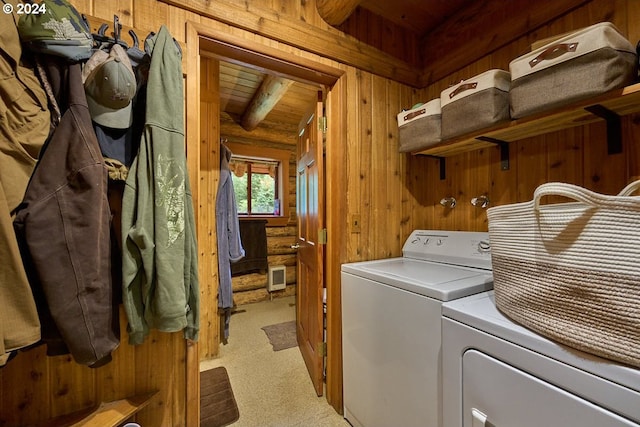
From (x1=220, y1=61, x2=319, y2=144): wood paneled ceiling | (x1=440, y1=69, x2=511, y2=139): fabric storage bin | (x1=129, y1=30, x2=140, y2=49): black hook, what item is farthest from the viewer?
(x1=220, y1=61, x2=319, y2=144): wood paneled ceiling

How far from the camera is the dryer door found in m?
0.53

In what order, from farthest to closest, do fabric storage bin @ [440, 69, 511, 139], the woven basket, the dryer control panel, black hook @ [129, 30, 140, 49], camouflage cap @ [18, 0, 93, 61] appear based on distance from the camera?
1. the dryer control panel
2. fabric storage bin @ [440, 69, 511, 139]
3. black hook @ [129, 30, 140, 49]
4. camouflage cap @ [18, 0, 93, 61]
5. the woven basket

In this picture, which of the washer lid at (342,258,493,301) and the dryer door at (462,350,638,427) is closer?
the dryer door at (462,350,638,427)

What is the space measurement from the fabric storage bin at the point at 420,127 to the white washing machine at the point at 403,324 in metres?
0.60

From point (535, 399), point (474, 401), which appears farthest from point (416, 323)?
point (535, 399)

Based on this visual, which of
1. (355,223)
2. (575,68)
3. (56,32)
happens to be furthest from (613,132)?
(56,32)

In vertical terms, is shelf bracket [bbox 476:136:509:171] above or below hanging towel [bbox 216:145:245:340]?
above

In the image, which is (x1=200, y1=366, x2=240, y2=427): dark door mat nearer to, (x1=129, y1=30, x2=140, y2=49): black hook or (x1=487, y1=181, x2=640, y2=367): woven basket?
(x1=487, y1=181, x2=640, y2=367): woven basket

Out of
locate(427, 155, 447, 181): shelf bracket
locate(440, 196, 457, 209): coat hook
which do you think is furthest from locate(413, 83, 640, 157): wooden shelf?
locate(440, 196, 457, 209): coat hook

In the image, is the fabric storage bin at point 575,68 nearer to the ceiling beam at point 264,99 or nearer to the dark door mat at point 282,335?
the ceiling beam at point 264,99

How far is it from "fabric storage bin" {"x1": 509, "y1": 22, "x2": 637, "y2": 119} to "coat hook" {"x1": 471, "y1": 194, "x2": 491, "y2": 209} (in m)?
0.55

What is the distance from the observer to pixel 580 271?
55cm

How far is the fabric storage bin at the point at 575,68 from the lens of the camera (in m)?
0.87

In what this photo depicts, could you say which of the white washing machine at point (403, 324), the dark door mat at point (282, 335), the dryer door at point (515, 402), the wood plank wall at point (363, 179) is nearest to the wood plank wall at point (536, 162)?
the wood plank wall at point (363, 179)
